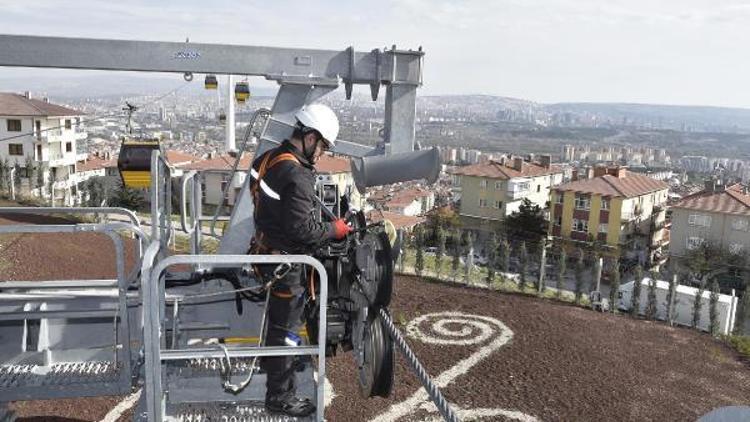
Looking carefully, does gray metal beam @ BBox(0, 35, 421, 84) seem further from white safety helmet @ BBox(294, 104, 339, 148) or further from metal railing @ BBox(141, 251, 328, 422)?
metal railing @ BBox(141, 251, 328, 422)

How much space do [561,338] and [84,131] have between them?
170 ft

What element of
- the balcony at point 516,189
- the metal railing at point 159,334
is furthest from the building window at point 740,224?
the metal railing at point 159,334

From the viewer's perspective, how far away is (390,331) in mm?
5430

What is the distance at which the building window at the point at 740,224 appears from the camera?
45094 millimetres

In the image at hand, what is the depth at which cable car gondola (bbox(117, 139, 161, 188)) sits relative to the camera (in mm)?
8484

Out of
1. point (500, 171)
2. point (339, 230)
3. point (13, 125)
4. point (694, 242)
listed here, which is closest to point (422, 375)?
point (339, 230)

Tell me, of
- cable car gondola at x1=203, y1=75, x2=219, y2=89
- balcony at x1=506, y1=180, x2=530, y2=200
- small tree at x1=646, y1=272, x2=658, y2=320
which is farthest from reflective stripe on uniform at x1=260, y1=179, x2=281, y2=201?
balcony at x1=506, y1=180, x2=530, y2=200

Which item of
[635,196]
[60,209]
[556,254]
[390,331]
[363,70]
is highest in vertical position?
[363,70]

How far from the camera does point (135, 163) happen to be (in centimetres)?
851

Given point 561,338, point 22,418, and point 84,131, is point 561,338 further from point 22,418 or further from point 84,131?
point 84,131

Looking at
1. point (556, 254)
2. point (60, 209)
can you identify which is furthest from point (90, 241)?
point (556, 254)

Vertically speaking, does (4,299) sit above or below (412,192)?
above

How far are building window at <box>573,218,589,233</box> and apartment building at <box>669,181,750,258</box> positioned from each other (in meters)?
6.17

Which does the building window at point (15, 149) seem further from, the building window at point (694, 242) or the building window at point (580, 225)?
the building window at point (694, 242)
